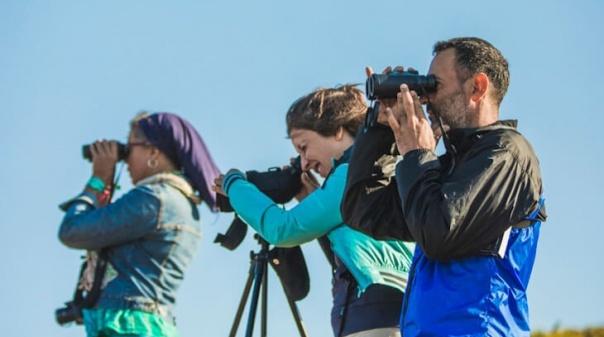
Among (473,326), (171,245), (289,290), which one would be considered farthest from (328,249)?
(473,326)

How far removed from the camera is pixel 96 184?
648 cm

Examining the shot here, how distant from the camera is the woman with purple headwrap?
5.90 m

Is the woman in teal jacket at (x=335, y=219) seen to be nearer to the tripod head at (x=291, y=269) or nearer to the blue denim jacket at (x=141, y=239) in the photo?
the tripod head at (x=291, y=269)

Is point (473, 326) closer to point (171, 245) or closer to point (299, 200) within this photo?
point (299, 200)

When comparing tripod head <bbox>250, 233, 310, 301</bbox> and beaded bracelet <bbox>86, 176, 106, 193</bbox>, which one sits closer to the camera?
tripod head <bbox>250, 233, 310, 301</bbox>

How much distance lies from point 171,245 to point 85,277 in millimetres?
509

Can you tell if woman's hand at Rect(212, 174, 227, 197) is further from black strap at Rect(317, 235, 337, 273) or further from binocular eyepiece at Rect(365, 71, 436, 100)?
binocular eyepiece at Rect(365, 71, 436, 100)

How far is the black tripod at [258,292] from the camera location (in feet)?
17.4

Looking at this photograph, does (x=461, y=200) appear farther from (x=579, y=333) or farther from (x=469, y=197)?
(x=579, y=333)

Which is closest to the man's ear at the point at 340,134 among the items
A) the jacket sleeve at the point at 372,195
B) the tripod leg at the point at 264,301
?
the tripod leg at the point at 264,301

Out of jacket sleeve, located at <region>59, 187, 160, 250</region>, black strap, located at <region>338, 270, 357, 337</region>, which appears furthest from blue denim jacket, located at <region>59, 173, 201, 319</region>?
black strap, located at <region>338, 270, 357, 337</region>

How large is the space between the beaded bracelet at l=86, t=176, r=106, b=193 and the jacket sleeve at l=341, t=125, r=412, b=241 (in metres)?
2.62

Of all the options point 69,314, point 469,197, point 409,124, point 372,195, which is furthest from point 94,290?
point 469,197

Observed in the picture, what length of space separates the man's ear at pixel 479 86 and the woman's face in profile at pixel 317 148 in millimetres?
1292
